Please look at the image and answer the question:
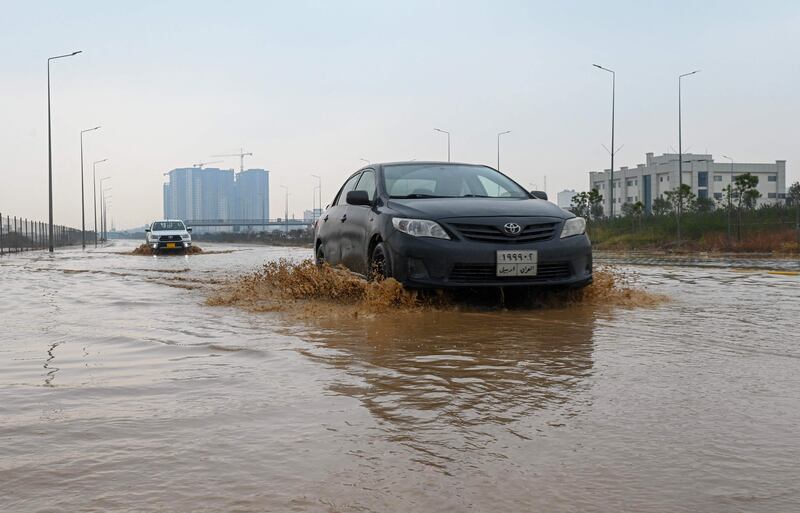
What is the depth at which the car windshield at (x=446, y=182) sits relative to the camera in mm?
8477

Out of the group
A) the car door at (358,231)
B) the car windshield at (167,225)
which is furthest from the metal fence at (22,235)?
the car door at (358,231)

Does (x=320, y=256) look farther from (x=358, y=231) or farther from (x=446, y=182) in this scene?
(x=446, y=182)

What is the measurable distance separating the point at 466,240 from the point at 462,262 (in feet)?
0.70

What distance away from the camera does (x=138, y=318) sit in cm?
723

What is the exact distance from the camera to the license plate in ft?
23.4

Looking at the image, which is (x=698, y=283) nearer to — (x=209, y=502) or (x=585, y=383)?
(x=585, y=383)

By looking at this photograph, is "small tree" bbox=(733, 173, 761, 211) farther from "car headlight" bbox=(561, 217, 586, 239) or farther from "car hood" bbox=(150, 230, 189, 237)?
"car headlight" bbox=(561, 217, 586, 239)

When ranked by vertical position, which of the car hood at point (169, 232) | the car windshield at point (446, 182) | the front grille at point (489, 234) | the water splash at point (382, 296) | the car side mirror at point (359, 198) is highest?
the car windshield at point (446, 182)

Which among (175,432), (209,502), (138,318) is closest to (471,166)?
(138,318)

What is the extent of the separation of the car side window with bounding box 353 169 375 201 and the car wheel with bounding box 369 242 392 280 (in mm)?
879

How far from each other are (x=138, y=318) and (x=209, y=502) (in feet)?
17.0

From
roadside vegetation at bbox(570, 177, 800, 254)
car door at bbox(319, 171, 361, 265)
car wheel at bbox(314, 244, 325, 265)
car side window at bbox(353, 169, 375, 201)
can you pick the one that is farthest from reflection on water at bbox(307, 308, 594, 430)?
roadside vegetation at bbox(570, 177, 800, 254)

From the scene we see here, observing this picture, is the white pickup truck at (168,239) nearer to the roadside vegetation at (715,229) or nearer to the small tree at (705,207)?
the roadside vegetation at (715,229)

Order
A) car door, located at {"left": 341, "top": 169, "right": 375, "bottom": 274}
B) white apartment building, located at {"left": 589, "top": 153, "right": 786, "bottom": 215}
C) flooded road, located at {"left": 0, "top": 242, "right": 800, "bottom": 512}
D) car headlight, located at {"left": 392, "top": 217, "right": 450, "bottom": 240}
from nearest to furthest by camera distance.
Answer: flooded road, located at {"left": 0, "top": 242, "right": 800, "bottom": 512} < car headlight, located at {"left": 392, "top": 217, "right": 450, "bottom": 240} < car door, located at {"left": 341, "top": 169, "right": 375, "bottom": 274} < white apartment building, located at {"left": 589, "top": 153, "right": 786, "bottom": 215}
